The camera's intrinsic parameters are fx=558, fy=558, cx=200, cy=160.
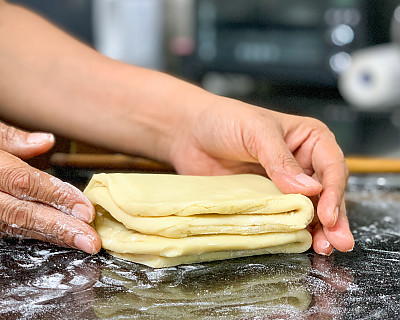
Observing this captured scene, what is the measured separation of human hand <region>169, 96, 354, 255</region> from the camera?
1.02m

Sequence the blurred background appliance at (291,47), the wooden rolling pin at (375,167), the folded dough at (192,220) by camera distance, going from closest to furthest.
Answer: the folded dough at (192,220)
the wooden rolling pin at (375,167)
the blurred background appliance at (291,47)

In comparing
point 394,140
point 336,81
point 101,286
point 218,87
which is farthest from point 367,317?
point 218,87

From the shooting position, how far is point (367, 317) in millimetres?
737

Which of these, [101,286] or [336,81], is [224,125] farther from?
[336,81]

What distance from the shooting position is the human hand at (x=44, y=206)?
3.14 ft

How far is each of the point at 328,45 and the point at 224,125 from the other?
2153mm

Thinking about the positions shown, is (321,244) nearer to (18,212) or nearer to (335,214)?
(335,214)

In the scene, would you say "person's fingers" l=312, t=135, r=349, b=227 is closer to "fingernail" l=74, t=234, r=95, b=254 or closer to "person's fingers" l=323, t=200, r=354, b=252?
"person's fingers" l=323, t=200, r=354, b=252

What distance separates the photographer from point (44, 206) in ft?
3.20

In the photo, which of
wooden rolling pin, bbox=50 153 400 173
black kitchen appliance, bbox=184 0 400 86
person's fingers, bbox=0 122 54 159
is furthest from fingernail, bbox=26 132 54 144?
black kitchen appliance, bbox=184 0 400 86

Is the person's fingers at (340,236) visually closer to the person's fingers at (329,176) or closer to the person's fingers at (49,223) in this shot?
the person's fingers at (329,176)

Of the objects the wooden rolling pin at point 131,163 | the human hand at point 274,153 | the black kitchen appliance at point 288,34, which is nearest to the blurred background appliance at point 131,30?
the black kitchen appliance at point 288,34

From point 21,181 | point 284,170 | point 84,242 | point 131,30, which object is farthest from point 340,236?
point 131,30

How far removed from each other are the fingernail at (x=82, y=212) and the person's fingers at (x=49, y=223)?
1cm
